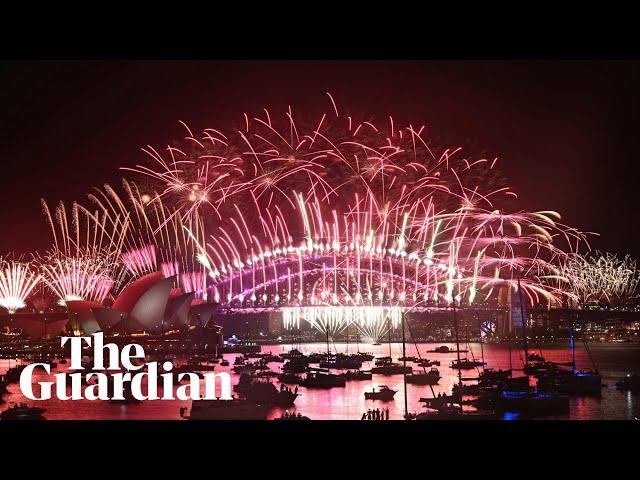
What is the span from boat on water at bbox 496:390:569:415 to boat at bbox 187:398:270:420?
739 centimetres

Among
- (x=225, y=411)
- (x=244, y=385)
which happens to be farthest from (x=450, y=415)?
(x=244, y=385)

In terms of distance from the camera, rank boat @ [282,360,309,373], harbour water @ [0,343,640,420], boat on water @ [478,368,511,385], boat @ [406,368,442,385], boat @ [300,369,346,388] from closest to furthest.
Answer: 1. harbour water @ [0,343,640,420]
2. boat on water @ [478,368,511,385]
3. boat @ [300,369,346,388]
4. boat @ [406,368,442,385]
5. boat @ [282,360,309,373]

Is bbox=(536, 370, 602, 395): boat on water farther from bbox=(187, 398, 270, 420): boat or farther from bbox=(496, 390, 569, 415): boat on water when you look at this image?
bbox=(187, 398, 270, 420): boat

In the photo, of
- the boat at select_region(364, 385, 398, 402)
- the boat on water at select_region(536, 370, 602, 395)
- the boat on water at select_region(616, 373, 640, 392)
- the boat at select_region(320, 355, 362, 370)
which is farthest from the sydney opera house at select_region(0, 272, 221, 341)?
the boat on water at select_region(616, 373, 640, 392)

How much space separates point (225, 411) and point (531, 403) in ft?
31.6

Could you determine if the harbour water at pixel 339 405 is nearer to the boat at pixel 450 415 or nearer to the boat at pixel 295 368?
the boat at pixel 450 415

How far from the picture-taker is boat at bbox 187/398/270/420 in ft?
81.0

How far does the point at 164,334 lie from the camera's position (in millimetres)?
50781

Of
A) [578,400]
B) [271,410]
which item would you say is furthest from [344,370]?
[271,410]

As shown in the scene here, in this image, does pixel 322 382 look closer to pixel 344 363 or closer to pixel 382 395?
pixel 382 395

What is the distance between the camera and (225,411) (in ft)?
81.4
